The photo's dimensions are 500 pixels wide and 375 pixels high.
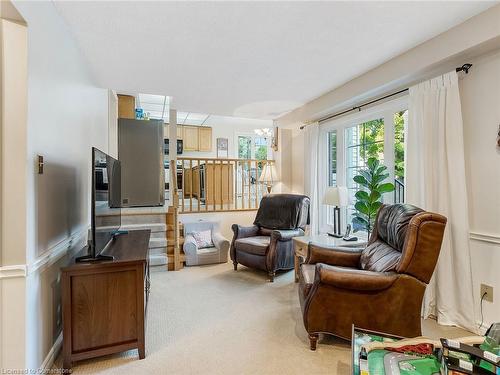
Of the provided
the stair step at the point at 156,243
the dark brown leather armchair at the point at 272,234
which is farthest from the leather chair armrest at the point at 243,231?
the stair step at the point at 156,243

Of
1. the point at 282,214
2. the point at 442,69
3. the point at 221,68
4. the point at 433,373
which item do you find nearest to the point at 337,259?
the point at 433,373

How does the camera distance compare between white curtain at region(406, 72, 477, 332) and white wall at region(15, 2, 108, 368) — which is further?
white curtain at region(406, 72, 477, 332)

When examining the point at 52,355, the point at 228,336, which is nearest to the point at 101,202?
the point at 52,355

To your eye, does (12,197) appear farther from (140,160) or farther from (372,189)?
(140,160)

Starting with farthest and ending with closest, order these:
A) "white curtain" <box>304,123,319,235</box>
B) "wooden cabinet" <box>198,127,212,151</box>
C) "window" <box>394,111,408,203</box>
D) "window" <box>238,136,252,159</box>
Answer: "window" <box>238,136,252,159</box>, "wooden cabinet" <box>198,127,212,151</box>, "white curtain" <box>304,123,319,235</box>, "window" <box>394,111,408,203</box>

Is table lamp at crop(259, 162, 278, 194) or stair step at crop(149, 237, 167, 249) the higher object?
table lamp at crop(259, 162, 278, 194)

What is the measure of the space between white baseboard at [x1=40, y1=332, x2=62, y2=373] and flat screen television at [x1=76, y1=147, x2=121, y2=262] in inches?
24.6

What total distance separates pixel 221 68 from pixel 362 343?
2.75m

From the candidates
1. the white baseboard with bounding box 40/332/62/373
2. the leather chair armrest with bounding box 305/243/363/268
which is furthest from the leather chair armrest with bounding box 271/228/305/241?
the white baseboard with bounding box 40/332/62/373

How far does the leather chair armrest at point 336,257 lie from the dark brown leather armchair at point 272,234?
0.88 m

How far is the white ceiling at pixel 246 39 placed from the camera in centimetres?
196

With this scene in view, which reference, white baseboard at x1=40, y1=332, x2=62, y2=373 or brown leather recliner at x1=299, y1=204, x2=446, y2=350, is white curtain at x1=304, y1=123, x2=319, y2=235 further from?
white baseboard at x1=40, y1=332, x2=62, y2=373

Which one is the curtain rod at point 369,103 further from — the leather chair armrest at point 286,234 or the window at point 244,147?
the window at point 244,147

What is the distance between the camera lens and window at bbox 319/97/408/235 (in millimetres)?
3090
